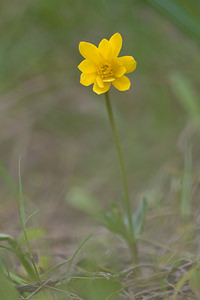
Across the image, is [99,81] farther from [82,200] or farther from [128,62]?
[82,200]

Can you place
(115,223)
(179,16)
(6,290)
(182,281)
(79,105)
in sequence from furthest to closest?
1. (79,105)
2. (179,16)
3. (115,223)
4. (182,281)
5. (6,290)

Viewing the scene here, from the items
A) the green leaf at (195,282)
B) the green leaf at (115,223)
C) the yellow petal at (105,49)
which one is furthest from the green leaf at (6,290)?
the yellow petal at (105,49)

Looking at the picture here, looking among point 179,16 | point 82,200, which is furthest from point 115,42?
point 82,200

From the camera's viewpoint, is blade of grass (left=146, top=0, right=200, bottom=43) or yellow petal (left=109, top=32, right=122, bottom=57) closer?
yellow petal (left=109, top=32, right=122, bottom=57)

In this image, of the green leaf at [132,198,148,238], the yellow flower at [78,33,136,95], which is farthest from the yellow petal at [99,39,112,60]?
the green leaf at [132,198,148,238]

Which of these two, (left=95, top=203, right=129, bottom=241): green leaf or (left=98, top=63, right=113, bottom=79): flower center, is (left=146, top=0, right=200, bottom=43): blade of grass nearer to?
(left=98, top=63, right=113, bottom=79): flower center

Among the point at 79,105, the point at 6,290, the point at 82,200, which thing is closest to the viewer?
the point at 6,290
